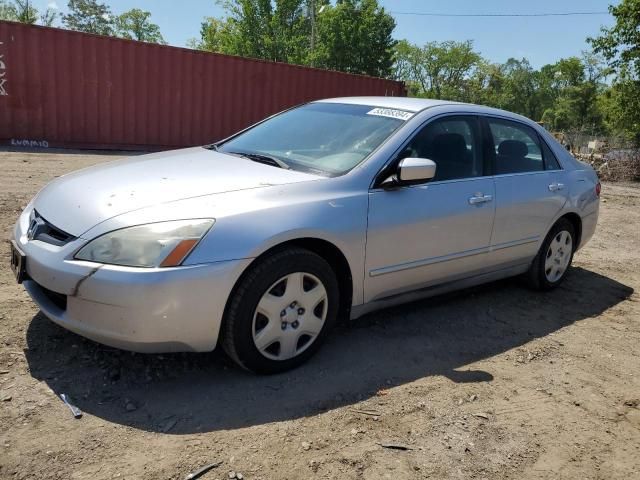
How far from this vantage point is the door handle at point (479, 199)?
389cm

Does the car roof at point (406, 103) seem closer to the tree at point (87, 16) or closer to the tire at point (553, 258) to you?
the tire at point (553, 258)

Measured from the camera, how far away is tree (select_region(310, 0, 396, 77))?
124 ft

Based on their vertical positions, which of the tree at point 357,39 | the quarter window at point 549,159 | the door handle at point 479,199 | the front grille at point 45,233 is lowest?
the front grille at point 45,233

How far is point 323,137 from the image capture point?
374 centimetres

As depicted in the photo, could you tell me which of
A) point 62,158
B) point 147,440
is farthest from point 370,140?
point 62,158

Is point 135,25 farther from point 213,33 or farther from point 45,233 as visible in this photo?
point 45,233

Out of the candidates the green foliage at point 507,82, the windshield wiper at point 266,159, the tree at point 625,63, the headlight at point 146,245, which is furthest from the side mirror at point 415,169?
the green foliage at point 507,82

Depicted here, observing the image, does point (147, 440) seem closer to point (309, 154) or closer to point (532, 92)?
point (309, 154)

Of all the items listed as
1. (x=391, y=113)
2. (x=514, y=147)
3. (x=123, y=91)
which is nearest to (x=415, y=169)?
(x=391, y=113)

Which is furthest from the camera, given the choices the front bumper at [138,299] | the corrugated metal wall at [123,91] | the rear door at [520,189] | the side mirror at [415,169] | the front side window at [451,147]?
the corrugated metal wall at [123,91]

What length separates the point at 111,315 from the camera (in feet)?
8.54

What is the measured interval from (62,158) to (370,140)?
8.39 metres

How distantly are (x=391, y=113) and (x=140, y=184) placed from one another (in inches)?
67.5

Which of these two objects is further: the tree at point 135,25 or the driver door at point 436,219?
the tree at point 135,25
